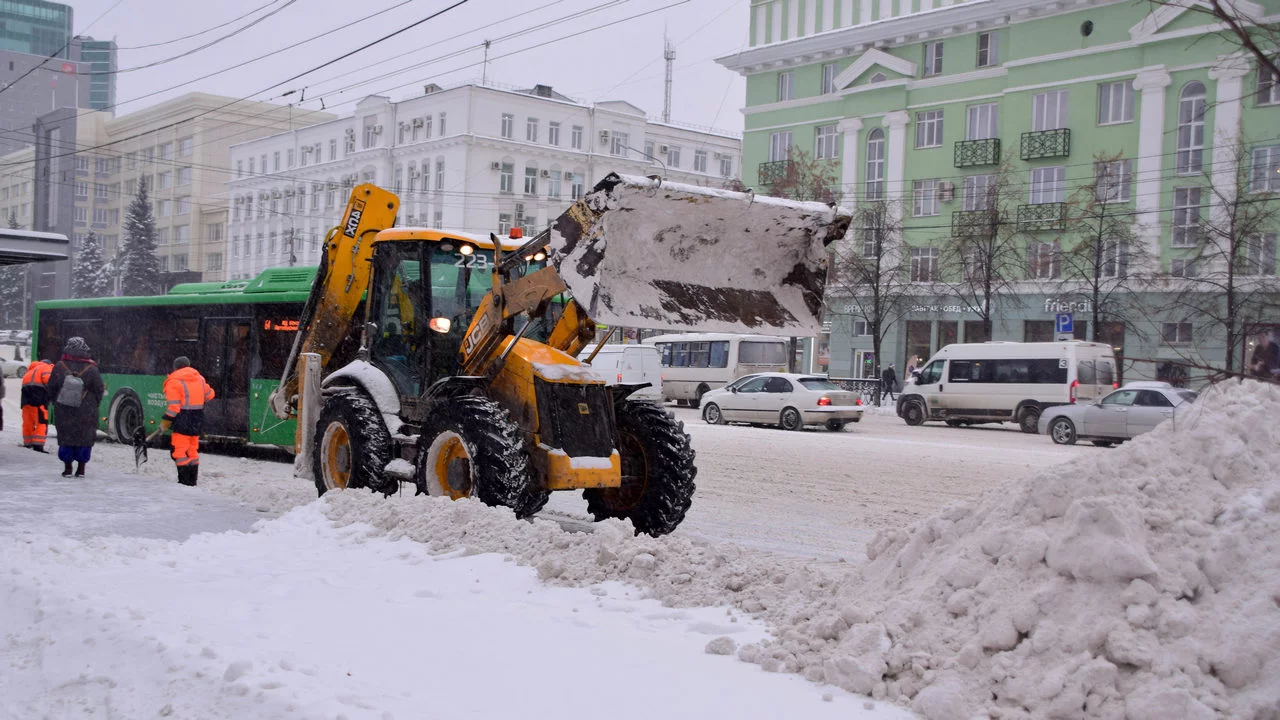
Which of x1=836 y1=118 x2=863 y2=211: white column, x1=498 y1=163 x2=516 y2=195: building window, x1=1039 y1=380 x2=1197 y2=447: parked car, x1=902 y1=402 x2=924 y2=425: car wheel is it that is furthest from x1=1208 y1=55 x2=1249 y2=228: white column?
x1=498 y1=163 x2=516 y2=195: building window

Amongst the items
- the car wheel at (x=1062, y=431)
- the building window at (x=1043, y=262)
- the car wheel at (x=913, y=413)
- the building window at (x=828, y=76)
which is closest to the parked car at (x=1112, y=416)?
the car wheel at (x=1062, y=431)

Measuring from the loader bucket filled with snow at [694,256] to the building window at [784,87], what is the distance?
42.9 metres

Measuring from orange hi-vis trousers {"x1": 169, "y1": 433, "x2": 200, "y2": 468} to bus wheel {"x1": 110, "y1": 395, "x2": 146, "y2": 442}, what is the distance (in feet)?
21.4

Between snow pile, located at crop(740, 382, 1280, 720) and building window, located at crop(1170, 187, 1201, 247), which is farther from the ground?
building window, located at crop(1170, 187, 1201, 247)

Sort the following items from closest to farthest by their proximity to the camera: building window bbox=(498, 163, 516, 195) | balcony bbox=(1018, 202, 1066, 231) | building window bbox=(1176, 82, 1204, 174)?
building window bbox=(1176, 82, 1204, 174) < balcony bbox=(1018, 202, 1066, 231) < building window bbox=(498, 163, 516, 195)

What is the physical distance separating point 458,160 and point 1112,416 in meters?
49.6

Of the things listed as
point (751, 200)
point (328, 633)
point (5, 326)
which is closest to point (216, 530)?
point (328, 633)

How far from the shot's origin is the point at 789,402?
28.4 m

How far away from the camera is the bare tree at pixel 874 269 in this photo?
41156mm

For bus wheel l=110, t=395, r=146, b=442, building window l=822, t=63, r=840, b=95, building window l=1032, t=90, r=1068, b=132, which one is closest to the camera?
bus wheel l=110, t=395, r=146, b=442

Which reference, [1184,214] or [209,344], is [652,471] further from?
[1184,214]

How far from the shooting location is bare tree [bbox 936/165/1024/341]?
3834 centimetres

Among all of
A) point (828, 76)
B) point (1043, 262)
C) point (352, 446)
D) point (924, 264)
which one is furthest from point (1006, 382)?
point (828, 76)

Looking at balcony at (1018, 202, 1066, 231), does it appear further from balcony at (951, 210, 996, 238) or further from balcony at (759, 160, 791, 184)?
balcony at (759, 160, 791, 184)
